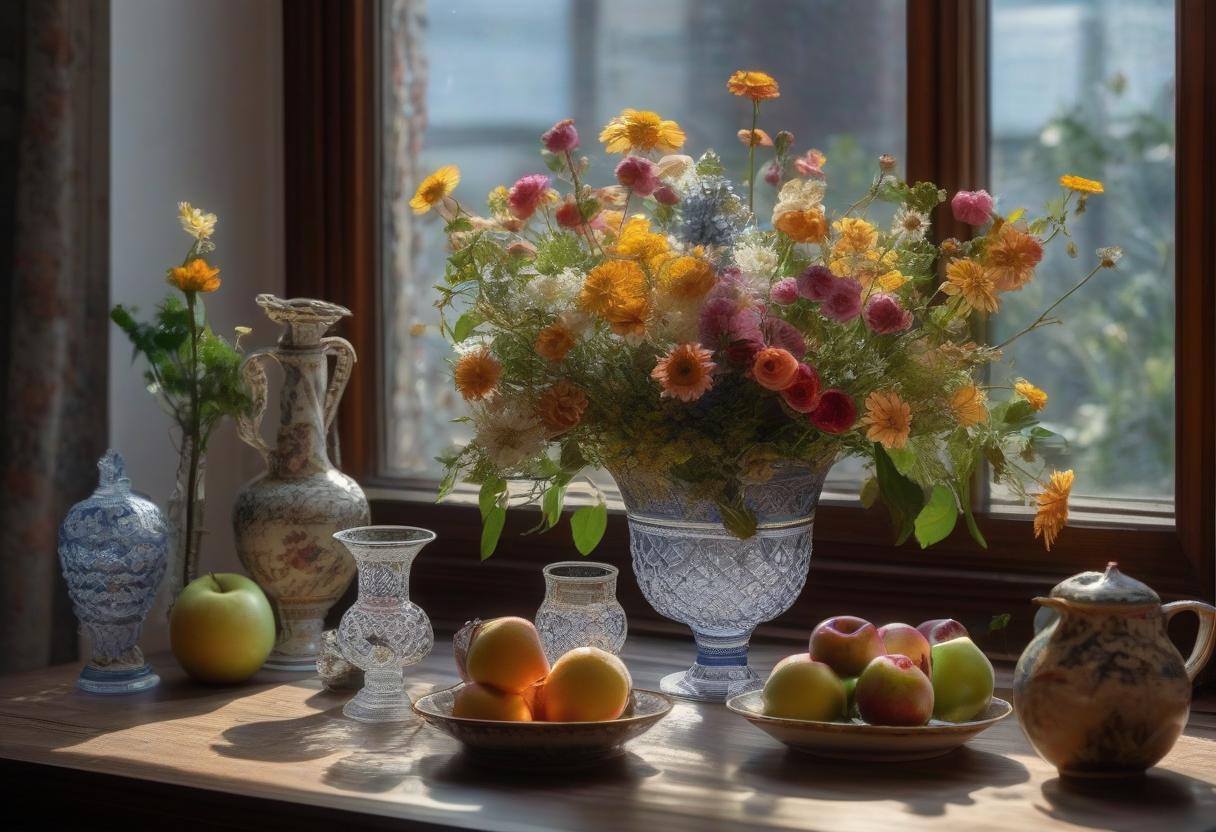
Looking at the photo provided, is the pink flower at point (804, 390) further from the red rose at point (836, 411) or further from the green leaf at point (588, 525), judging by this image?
the green leaf at point (588, 525)

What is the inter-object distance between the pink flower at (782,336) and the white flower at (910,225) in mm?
162

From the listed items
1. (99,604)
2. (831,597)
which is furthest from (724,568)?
(99,604)

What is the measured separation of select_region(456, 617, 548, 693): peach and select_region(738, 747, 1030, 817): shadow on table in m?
0.21

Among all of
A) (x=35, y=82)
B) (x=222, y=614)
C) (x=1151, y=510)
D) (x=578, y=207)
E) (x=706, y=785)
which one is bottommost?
(x=706, y=785)

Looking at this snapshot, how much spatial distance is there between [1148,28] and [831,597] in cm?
75

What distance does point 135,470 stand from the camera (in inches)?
80.0

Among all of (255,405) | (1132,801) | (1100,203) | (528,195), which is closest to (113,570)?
(255,405)

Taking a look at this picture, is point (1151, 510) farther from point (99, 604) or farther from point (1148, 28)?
point (99, 604)

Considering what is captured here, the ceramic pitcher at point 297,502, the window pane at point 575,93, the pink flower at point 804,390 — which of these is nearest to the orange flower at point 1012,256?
the pink flower at point 804,390

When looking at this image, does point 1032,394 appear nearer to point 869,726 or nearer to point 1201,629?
point 1201,629

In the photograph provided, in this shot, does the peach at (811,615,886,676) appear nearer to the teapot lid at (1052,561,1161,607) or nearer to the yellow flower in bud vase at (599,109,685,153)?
the teapot lid at (1052,561,1161,607)

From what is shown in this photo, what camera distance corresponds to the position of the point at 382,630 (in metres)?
1.59

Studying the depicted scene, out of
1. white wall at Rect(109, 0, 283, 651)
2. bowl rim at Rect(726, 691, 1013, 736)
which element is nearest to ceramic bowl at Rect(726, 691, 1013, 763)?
bowl rim at Rect(726, 691, 1013, 736)

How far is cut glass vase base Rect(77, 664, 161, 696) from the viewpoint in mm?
1705
